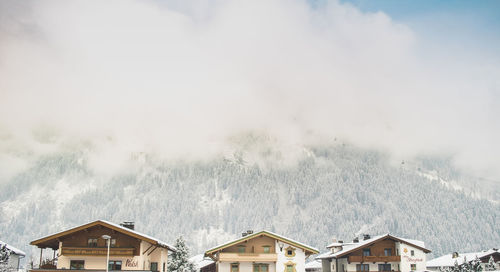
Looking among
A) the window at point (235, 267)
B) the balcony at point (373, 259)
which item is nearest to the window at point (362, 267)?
the balcony at point (373, 259)

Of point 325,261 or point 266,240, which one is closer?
point 266,240

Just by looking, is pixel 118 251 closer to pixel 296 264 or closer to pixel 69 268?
pixel 69 268

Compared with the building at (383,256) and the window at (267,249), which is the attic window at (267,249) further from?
the building at (383,256)

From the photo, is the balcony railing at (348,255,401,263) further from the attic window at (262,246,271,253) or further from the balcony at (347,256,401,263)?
the attic window at (262,246,271,253)

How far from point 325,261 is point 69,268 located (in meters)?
44.2

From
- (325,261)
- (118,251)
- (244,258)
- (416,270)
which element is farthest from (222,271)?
(416,270)

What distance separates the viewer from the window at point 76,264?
165 ft

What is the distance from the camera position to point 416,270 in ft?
227

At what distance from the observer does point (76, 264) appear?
50.6m

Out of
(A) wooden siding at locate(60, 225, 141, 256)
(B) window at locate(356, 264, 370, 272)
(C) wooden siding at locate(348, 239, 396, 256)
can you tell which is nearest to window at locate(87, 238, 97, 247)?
(A) wooden siding at locate(60, 225, 141, 256)

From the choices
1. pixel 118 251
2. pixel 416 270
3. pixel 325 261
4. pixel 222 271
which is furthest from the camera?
pixel 325 261

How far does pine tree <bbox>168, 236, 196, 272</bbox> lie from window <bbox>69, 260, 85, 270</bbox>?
22.8m

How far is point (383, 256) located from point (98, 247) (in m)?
42.2

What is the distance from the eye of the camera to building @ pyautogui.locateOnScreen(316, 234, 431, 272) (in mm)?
67750
